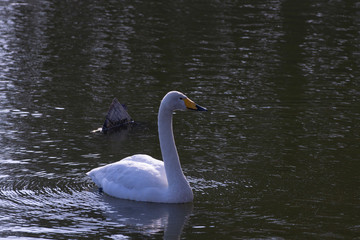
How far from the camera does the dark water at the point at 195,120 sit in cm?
1077

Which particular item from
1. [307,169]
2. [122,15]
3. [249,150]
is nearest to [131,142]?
[249,150]

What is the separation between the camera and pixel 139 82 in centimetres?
2000

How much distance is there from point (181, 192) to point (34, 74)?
416 inches

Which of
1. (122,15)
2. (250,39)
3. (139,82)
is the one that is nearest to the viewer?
(139,82)

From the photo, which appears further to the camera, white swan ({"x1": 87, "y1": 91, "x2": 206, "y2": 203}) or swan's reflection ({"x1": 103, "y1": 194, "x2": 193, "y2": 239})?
white swan ({"x1": 87, "y1": 91, "x2": 206, "y2": 203})

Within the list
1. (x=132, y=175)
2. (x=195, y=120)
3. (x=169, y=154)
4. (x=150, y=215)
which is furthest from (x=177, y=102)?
(x=195, y=120)

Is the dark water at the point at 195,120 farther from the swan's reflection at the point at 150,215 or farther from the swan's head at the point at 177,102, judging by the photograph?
the swan's head at the point at 177,102

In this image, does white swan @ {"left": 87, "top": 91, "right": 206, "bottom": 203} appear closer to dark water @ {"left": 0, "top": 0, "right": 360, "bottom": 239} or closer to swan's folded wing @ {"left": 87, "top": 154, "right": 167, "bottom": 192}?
swan's folded wing @ {"left": 87, "top": 154, "right": 167, "bottom": 192}

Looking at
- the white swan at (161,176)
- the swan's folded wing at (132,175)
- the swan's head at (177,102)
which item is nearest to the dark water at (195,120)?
the white swan at (161,176)

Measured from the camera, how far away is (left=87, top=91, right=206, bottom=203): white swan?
37.3 ft

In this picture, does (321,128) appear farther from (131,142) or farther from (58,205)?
(58,205)

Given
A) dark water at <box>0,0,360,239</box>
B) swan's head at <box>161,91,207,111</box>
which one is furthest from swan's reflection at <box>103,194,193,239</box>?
swan's head at <box>161,91,207,111</box>

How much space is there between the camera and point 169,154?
11484 millimetres

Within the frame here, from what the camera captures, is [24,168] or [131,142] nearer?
[24,168]
